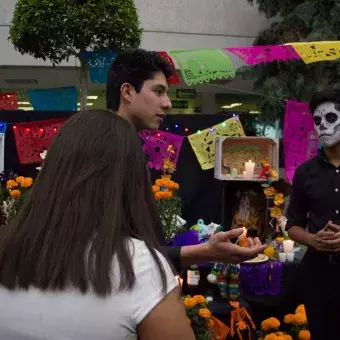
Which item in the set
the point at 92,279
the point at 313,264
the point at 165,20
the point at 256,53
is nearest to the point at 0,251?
the point at 92,279

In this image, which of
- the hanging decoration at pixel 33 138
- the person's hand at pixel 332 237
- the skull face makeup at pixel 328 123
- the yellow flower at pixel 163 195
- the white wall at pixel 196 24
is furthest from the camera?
the white wall at pixel 196 24

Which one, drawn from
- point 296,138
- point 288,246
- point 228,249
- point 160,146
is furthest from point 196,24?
point 228,249

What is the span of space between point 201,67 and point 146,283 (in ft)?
8.90

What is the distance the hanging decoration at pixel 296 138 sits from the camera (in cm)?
410

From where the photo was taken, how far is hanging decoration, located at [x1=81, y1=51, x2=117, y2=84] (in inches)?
139

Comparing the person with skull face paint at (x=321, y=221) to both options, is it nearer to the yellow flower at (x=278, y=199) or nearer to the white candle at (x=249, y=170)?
the yellow flower at (x=278, y=199)

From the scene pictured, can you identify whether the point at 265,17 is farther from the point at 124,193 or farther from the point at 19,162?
the point at 124,193

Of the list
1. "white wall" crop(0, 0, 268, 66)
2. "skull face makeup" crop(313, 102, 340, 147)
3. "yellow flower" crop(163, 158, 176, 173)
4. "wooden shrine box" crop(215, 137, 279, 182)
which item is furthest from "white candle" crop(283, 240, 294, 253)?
"white wall" crop(0, 0, 268, 66)

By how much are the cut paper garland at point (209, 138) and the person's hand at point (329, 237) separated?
5.97 feet

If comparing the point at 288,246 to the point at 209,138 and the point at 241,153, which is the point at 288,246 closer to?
the point at 241,153

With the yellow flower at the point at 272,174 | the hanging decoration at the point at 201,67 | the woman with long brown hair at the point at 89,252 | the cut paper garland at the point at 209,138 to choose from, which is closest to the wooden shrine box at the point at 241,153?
the cut paper garland at the point at 209,138

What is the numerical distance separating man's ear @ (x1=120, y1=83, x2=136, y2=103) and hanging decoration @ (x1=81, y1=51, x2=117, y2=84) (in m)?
1.86

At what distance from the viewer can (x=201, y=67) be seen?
11.2 ft

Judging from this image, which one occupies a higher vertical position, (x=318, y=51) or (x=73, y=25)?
(x=73, y=25)
